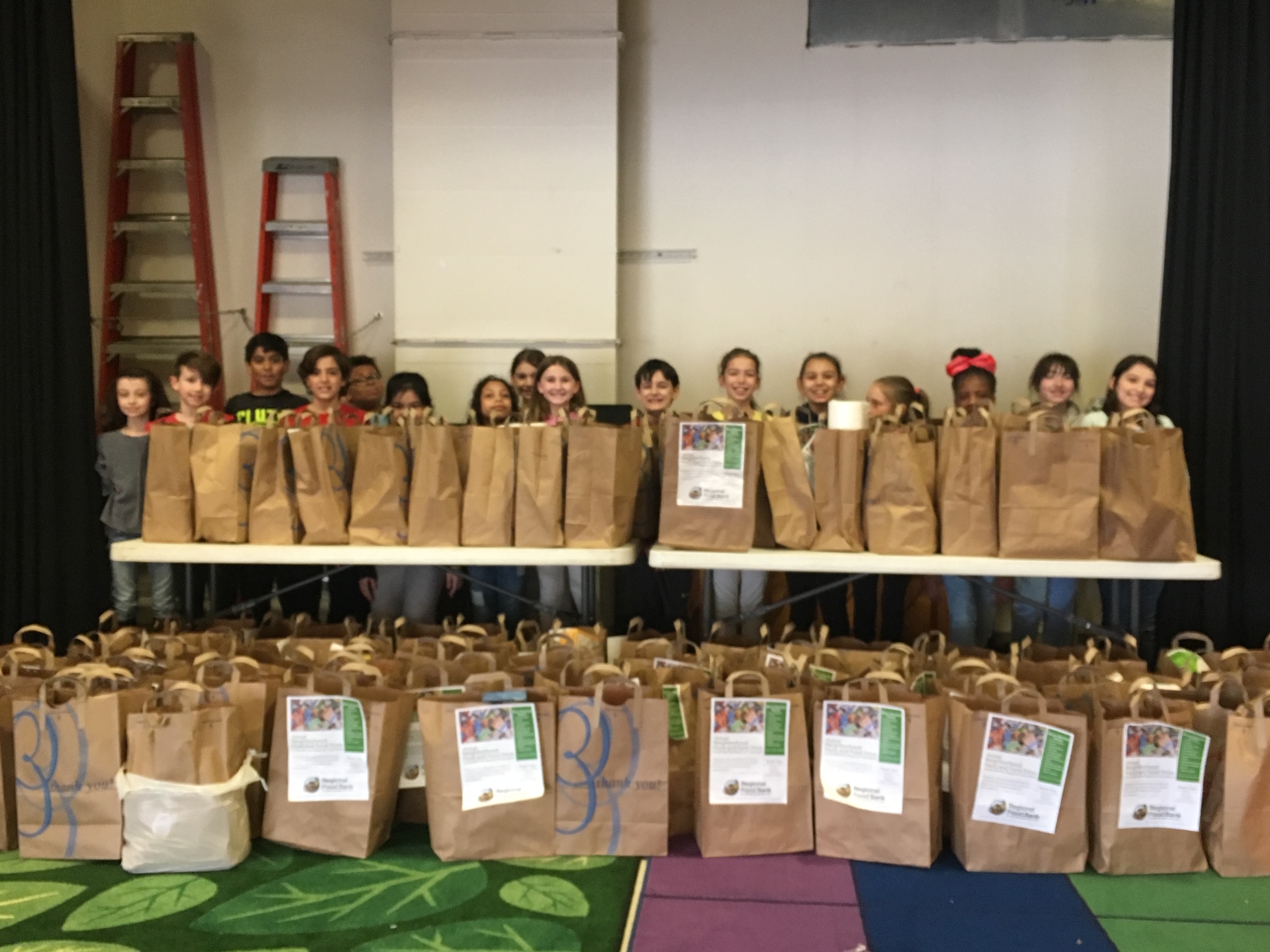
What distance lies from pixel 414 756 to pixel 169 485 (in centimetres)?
105

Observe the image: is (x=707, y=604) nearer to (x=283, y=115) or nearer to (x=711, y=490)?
(x=711, y=490)

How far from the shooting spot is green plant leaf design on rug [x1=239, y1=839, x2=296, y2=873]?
2.15 meters

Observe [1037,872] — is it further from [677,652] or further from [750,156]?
[750,156]

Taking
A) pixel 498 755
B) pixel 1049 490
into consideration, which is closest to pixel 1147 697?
pixel 1049 490

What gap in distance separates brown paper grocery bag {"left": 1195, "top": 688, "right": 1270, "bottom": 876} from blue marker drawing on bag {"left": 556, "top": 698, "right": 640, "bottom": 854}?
1.23 m

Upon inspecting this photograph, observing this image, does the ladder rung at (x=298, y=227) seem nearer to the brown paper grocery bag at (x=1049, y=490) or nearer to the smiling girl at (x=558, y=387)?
the smiling girl at (x=558, y=387)

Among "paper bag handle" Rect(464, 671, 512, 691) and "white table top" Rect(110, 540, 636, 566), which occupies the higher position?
"white table top" Rect(110, 540, 636, 566)

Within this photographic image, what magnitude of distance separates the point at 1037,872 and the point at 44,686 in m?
2.16

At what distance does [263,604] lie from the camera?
153 inches

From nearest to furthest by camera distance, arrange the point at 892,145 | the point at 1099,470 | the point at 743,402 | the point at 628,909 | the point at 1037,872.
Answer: the point at 628,909, the point at 1037,872, the point at 1099,470, the point at 743,402, the point at 892,145

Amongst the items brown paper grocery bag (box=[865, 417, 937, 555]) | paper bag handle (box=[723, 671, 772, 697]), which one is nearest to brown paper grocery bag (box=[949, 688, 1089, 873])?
paper bag handle (box=[723, 671, 772, 697])

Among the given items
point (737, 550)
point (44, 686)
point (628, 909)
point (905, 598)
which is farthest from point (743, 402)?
point (44, 686)

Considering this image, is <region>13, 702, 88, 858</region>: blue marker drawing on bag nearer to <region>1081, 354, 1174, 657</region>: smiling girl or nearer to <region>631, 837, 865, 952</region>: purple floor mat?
<region>631, 837, 865, 952</region>: purple floor mat

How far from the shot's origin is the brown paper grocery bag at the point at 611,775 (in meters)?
2.15
